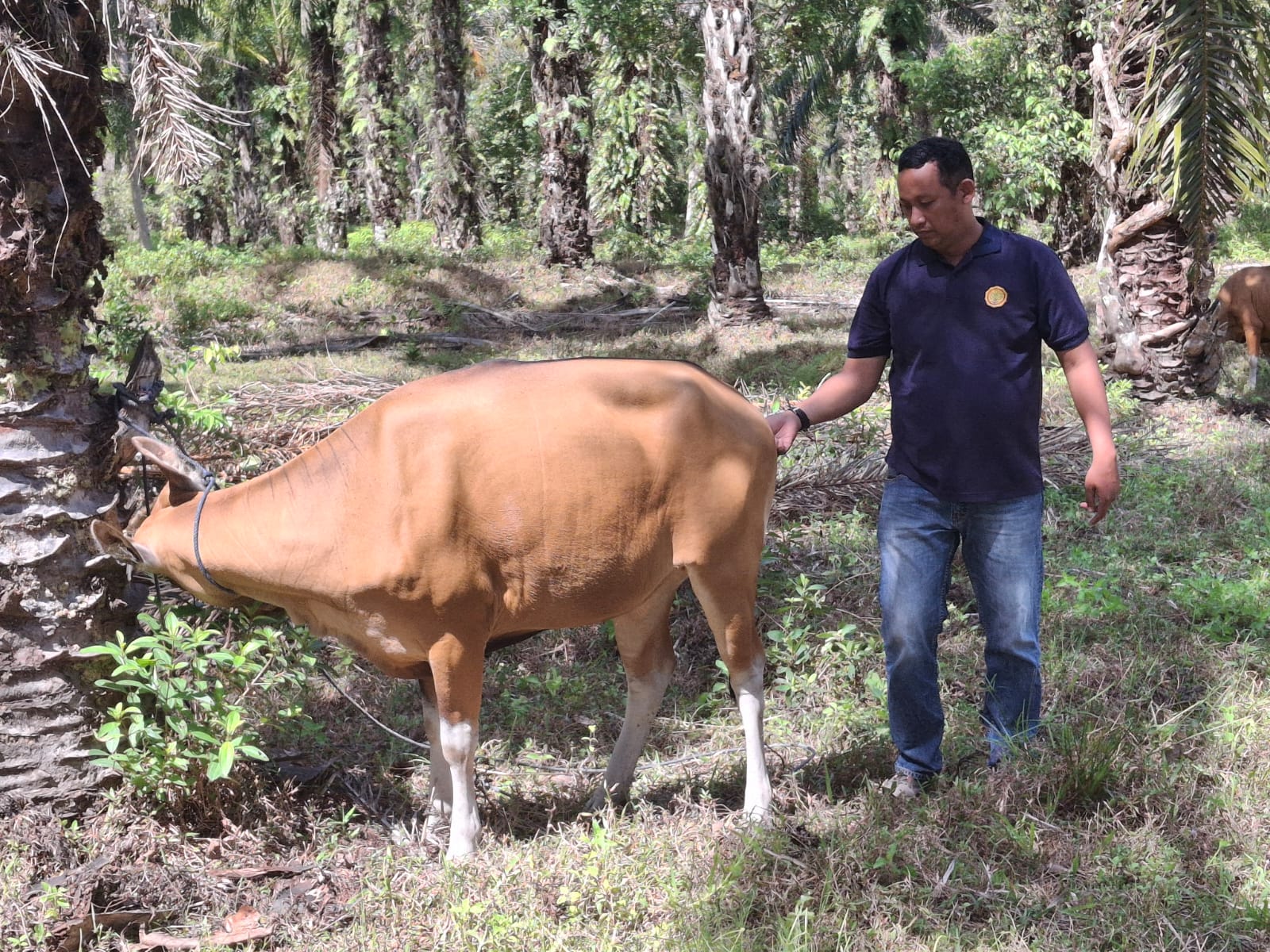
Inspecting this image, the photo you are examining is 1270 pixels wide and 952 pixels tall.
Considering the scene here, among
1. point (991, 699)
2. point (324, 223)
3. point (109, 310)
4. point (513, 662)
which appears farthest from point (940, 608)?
point (324, 223)

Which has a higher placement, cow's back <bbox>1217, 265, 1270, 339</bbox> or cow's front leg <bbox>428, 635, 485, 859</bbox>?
cow's back <bbox>1217, 265, 1270, 339</bbox>

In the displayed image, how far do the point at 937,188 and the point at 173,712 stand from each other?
3251 millimetres

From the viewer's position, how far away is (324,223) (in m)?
25.4

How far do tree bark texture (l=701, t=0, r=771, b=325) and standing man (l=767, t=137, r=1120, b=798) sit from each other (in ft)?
34.3

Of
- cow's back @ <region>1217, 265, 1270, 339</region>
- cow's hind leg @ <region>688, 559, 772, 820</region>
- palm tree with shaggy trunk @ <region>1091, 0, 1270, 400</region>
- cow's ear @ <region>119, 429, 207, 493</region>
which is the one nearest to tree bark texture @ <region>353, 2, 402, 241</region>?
palm tree with shaggy trunk @ <region>1091, 0, 1270, 400</region>

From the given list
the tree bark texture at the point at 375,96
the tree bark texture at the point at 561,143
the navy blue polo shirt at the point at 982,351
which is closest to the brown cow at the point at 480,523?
the navy blue polo shirt at the point at 982,351

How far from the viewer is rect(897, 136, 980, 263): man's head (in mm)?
3879

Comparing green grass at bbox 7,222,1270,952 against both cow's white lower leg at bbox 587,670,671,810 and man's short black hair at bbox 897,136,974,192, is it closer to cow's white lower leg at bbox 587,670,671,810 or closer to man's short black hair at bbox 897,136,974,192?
cow's white lower leg at bbox 587,670,671,810

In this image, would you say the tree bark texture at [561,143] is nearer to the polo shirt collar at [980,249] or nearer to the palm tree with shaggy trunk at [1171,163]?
the palm tree with shaggy trunk at [1171,163]

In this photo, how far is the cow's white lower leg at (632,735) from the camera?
15.7 ft

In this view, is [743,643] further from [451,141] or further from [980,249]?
[451,141]

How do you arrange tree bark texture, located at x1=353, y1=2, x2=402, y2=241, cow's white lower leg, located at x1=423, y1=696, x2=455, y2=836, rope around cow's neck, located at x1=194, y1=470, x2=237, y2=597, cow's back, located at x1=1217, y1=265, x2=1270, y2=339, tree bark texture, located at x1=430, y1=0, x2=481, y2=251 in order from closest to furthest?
rope around cow's neck, located at x1=194, y1=470, x2=237, y2=597 < cow's white lower leg, located at x1=423, y1=696, x2=455, y2=836 < cow's back, located at x1=1217, y1=265, x2=1270, y2=339 < tree bark texture, located at x1=430, y1=0, x2=481, y2=251 < tree bark texture, located at x1=353, y1=2, x2=402, y2=241

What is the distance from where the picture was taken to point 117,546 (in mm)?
4102

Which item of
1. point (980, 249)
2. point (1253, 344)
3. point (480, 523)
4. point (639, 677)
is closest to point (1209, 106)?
point (1253, 344)
